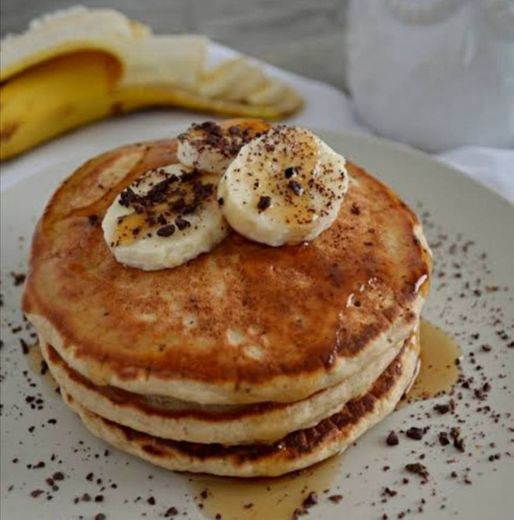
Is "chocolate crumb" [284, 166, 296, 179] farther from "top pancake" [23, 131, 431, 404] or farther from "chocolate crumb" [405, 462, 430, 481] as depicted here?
"chocolate crumb" [405, 462, 430, 481]

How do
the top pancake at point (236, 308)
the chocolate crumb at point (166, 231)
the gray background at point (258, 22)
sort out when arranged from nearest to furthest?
the top pancake at point (236, 308) → the chocolate crumb at point (166, 231) → the gray background at point (258, 22)

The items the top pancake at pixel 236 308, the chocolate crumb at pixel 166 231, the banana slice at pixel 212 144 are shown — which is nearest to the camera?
the top pancake at pixel 236 308

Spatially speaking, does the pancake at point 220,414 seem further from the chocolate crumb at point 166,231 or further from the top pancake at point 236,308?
the chocolate crumb at point 166,231

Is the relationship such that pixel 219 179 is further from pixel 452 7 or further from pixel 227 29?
pixel 227 29

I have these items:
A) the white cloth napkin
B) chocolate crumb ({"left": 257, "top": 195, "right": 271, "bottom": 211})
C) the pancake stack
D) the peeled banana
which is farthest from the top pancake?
the peeled banana

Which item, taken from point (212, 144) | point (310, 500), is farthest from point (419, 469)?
point (212, 144)

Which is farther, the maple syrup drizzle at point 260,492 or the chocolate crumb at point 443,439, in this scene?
the chocolate crumb at point 443,439

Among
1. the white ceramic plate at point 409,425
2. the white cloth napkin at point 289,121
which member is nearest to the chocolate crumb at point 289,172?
the white ceramic plate at point 409,425
